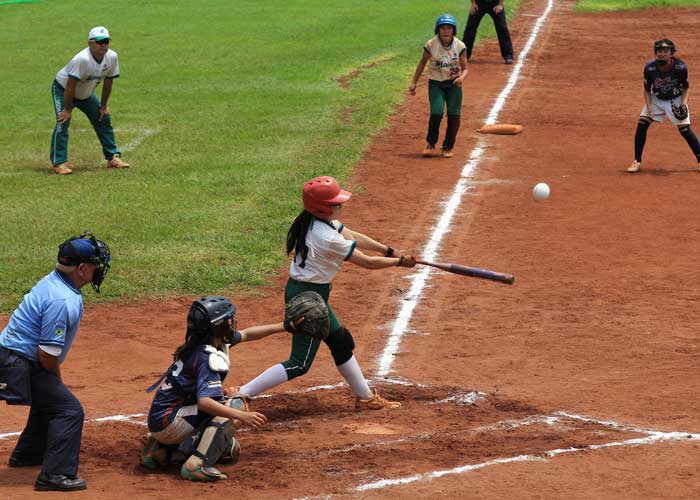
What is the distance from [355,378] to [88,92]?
9.98m

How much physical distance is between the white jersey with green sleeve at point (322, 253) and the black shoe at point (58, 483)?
2390 mm

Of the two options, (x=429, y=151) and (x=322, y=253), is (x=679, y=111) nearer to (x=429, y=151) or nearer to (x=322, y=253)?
(x=429, y=151)

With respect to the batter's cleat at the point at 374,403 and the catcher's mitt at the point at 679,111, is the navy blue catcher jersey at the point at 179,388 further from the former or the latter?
the catcher's mitt at the point at 679,111

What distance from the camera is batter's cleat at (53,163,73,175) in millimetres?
17719

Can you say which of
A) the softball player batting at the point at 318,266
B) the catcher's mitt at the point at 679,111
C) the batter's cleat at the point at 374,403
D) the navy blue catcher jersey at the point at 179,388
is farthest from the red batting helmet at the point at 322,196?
the catcher's mitt at the point at 679,111

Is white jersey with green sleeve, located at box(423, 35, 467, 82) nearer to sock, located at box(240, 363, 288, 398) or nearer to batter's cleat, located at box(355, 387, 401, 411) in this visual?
batter's cleat, located at box(355, 387, 401, 411)

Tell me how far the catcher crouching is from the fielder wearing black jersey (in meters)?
10.5

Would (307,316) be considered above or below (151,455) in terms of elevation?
above

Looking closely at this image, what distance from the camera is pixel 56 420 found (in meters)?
7.52

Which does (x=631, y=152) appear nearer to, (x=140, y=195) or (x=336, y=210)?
(x=140, y=195)

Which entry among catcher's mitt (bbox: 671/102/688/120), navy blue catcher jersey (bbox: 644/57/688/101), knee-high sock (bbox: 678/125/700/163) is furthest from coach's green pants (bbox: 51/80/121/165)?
knee-high sock (bbox: 678/125/700/163)

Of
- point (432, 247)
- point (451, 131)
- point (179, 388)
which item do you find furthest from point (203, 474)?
point (451, 131)

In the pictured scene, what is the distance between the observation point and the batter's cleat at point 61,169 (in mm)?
17719

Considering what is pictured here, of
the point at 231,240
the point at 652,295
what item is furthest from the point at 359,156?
the point at 652,295
